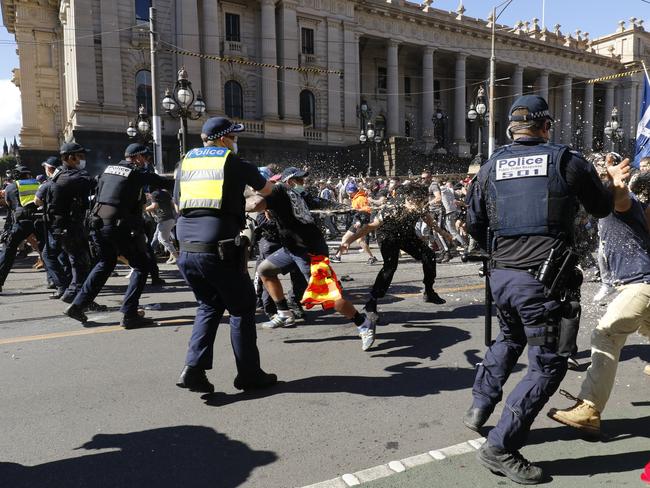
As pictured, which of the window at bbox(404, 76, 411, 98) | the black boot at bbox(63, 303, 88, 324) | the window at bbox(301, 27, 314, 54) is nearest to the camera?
the black boot at bbox(63, 303, 88, 324)

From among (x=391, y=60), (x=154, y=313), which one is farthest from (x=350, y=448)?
(x=391, y=60)

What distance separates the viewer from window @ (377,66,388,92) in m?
45.8

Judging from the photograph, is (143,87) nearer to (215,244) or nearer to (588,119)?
(215,244)

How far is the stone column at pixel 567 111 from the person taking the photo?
55.7 m

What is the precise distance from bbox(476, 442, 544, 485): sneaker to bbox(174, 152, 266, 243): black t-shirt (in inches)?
90.1

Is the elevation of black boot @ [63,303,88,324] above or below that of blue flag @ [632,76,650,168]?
below

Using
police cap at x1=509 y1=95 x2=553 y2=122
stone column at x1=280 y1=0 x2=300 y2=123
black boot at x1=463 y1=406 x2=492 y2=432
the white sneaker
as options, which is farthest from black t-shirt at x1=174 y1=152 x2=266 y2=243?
stone column at x1=280 y1=0 x2=300 y2=123

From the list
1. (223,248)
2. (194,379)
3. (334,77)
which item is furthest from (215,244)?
(334,77)

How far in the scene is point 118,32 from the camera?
30312 millimetres

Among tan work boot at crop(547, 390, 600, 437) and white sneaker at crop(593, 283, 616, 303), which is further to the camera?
white sneaker at crop(593, 283, 616, 303)

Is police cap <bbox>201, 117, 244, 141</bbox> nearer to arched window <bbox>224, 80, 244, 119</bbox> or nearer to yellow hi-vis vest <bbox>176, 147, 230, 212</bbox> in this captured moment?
yellow hi-vis vest <bbox>176, 147, 230, 212</bbox>

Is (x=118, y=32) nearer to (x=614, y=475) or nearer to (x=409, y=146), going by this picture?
(x=409, y=146)

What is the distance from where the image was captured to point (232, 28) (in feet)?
116

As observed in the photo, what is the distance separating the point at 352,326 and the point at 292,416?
8.33 feet
